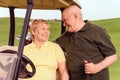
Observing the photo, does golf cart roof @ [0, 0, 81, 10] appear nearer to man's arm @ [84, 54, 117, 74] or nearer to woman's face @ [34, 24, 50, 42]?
woman's face @ [34, 24, 50, 42]

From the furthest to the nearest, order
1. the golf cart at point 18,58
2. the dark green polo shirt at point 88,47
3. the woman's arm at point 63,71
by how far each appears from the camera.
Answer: the woman's arm at point 63,71 → the dark green polo shirt at point 88,47 → the golf cart at point 18,58

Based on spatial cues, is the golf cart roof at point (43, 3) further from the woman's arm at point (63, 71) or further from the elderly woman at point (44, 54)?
the woman's arm at point (63, 71)

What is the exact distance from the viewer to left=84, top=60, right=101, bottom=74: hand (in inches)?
168

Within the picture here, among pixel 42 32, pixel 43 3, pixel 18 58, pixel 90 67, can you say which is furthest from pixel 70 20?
pixel 18 58

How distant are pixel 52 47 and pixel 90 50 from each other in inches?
15.6

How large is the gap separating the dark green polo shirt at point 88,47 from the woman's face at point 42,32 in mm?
278

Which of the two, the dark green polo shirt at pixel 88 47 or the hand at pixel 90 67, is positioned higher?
the dark green polo shirt at pixel 88 47

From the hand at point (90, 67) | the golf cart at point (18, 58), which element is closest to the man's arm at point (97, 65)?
the hand at point (90, 67)

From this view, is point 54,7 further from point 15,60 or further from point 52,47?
point 15,60

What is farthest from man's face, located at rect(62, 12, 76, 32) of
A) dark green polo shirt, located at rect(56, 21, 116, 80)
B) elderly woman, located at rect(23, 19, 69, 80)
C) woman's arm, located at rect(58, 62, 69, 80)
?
woman's arm, located at rect(58, 62, 69, 80)

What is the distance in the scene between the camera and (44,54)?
4.49 m

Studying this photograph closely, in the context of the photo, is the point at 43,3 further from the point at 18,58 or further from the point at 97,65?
the point at 18,58

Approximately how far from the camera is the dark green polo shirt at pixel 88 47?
14.5 feet

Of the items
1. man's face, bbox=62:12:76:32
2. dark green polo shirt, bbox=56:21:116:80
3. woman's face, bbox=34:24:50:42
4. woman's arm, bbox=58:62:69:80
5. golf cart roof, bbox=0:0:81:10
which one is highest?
golf cart roof, bbox=0:0:81:10
